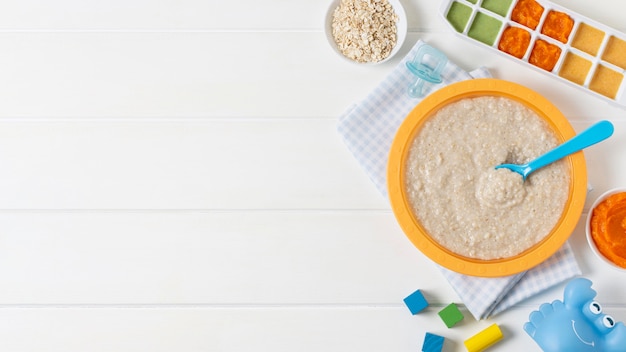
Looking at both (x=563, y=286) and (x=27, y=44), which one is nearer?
(x=563, y=286)

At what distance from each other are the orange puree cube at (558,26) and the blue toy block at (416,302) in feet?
1.79

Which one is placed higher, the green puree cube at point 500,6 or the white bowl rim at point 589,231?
the green puree cube at point 500,6

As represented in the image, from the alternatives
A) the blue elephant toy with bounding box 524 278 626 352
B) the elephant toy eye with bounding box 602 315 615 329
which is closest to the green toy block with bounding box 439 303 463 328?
the blue elephant toy with bounding box 524 278 626 352

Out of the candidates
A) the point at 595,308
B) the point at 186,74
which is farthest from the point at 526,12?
the point at 186,74

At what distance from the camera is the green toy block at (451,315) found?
1221 mm

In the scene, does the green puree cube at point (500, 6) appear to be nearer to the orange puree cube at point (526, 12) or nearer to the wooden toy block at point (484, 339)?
the orange puree cube at point (526, 12)

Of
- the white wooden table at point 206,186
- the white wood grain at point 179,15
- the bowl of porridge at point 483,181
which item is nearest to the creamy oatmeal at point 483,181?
the bowl of porridge at point 483,181

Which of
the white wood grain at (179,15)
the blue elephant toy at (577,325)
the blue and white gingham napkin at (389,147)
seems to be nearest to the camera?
the blue elephant toy at (577,325)

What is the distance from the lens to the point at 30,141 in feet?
4.34

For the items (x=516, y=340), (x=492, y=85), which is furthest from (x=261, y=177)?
(x=516, y=340)

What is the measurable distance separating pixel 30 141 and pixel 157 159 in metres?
0.26

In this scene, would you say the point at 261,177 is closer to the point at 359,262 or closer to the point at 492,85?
the point at 359,262

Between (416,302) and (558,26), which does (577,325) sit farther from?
(558,26)

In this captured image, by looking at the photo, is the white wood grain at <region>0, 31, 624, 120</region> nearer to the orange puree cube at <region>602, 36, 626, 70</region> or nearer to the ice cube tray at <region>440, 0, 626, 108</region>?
the ice cube tray at <region>440, 0, 626, 108</region>
